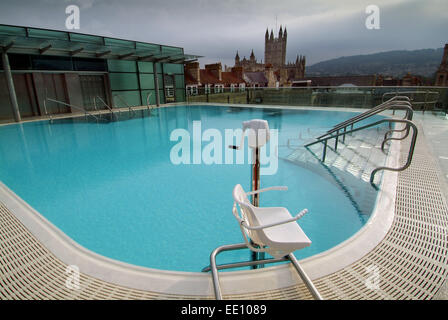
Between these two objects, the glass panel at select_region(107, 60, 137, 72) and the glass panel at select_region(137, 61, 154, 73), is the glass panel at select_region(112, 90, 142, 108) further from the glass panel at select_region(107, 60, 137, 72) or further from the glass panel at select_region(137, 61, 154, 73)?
the glass panel at select_region(137, 61, 154, 73)

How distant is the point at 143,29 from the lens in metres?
16.5

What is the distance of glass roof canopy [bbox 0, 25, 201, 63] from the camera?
29.0ft

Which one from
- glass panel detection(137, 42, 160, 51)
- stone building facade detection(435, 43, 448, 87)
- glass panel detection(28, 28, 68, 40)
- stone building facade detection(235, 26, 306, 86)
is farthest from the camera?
stone building facade detection(235, 26, 306, 86)

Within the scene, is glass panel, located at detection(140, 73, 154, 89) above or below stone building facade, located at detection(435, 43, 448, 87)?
below

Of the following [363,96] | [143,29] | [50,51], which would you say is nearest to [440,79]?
[363,96]

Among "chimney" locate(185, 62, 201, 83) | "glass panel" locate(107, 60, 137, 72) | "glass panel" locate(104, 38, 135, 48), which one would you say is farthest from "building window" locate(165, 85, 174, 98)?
"chimney" locate(185, 62, 201, 83)

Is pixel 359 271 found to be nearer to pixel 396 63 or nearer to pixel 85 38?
pixel 85 38

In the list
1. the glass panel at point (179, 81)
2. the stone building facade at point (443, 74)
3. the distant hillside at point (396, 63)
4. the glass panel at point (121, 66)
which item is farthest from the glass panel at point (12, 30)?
the distant hillside at point (396, 63)

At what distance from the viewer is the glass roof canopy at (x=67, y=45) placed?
29.0 feet

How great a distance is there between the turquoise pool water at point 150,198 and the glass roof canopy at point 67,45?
4.51 meters

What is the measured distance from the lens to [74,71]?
12078 millimetres

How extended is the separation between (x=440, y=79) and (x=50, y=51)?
191 feet

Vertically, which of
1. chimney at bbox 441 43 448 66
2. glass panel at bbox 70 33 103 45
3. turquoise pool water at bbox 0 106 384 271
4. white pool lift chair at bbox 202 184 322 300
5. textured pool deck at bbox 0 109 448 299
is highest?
chimney at bbox 441 43 448 66
